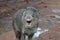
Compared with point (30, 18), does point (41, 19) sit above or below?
below

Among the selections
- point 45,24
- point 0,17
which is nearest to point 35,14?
point 45,24

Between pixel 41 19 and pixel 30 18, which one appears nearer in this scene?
pixel 30 18

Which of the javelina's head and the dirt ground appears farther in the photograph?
the dirt ground

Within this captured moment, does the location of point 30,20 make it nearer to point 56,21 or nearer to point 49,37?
point 49,37

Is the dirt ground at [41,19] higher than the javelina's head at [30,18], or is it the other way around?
the javelina's head at [30,18]

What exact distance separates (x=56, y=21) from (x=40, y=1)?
16.9 ft

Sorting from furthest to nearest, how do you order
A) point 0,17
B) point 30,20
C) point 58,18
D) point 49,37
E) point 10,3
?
point 10,3 → point 0,17 → point 58,18 → point 49,37 → point 30,20

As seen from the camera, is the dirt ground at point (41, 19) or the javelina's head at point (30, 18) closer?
the javelina's head at point (30, 18)

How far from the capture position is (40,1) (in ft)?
45.6

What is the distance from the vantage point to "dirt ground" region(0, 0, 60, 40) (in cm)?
674

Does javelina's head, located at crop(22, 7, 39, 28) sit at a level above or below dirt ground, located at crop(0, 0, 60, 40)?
above

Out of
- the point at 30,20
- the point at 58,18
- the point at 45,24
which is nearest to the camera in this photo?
the point at 30,20

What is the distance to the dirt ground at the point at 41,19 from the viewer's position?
22.1 feet

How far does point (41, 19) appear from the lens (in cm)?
946
